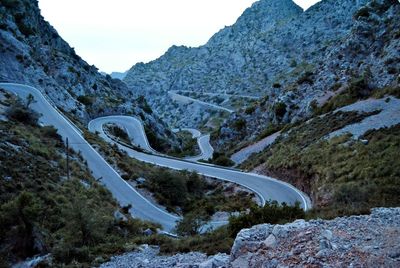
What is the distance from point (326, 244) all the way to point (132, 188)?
23818 millimetres

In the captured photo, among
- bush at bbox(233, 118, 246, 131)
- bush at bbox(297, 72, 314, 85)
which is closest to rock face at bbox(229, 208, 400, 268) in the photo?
bush at bbox(297, 72, 314, 85)

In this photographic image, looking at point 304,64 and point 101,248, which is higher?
point 304,64

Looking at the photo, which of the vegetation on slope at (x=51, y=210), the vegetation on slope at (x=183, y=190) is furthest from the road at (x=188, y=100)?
the vegetation on slope at (x=51, y=210)

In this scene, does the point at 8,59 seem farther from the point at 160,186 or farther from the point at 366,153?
the point at 366,153

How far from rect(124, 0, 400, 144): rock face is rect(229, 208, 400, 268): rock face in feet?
112

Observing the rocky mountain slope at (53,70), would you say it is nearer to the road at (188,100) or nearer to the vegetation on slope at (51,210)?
the vegetation on slope at (51,210)

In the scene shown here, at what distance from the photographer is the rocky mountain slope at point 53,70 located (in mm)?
55062

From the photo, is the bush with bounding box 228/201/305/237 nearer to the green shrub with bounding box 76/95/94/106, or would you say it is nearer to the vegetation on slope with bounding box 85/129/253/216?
Result: the vegetation on slope with bounding box 85/129/253/216

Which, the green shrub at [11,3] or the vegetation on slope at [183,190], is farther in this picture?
the green shrub at [11,3]

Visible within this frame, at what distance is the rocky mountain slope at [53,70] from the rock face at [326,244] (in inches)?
1936

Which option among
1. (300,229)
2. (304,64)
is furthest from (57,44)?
(300,229)

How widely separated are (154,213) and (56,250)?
526 inches

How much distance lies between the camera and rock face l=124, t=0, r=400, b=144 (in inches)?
1946

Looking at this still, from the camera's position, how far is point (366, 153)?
76.2ft
